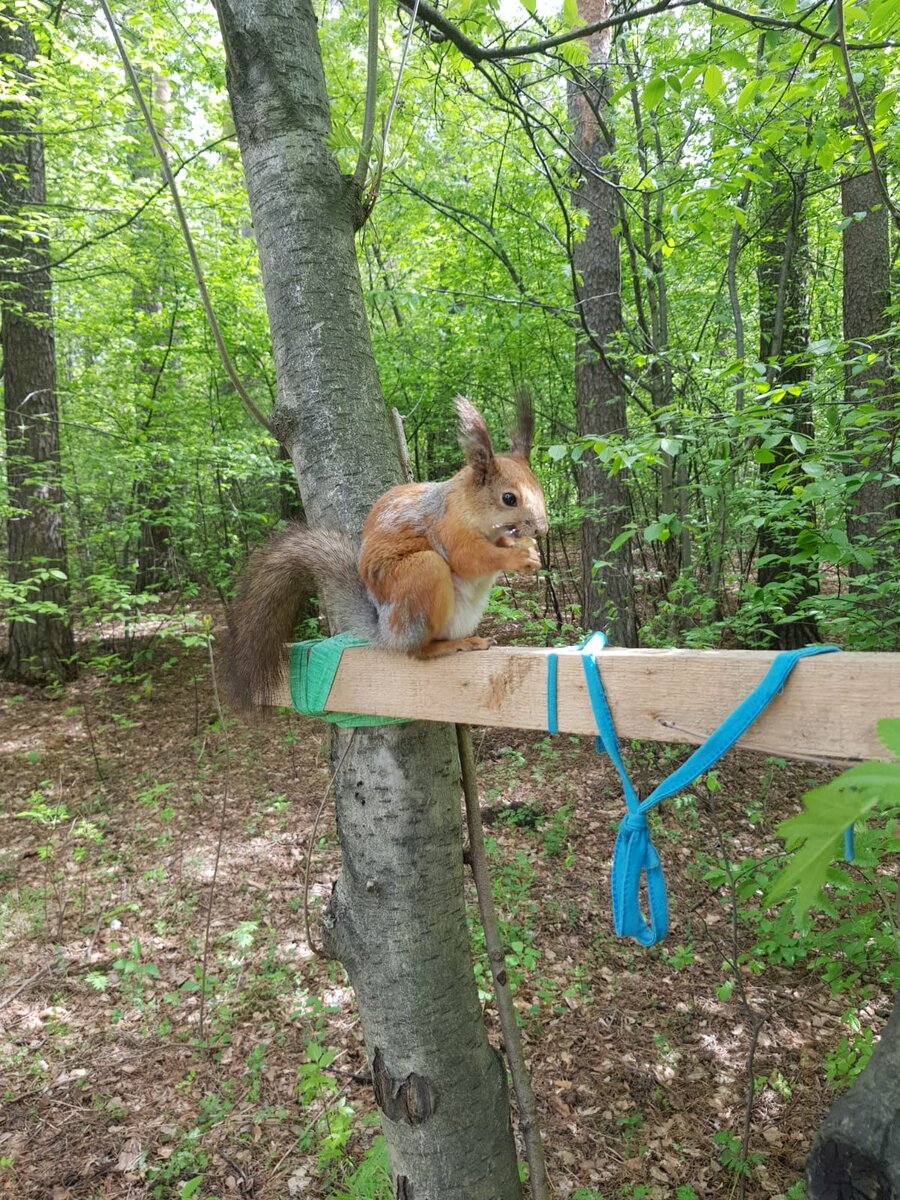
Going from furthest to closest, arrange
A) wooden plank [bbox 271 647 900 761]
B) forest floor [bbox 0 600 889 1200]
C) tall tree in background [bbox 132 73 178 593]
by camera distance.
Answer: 1. tall tree in background [bbox 132 73 178 593]
2. forest floor [bbox 0 600 889 1200]
3. wooden plank [bbox 271 647 900 761]

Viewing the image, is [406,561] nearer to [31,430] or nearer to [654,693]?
[654,693]

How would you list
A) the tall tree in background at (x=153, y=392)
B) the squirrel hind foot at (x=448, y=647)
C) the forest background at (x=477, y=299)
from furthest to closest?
the tall tree in background at (x=153, y=392)
the forest background at (x=477, y=299)
the squirrel hind foot at (x=448, y=647)

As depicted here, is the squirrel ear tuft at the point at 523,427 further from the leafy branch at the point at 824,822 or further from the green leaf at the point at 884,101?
the green leaf at the point at 884,101

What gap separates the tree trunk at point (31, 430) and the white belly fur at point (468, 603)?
5.81 meters

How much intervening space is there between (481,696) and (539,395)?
22.0 feet

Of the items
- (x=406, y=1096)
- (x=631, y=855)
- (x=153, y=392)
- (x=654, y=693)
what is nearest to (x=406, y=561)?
(x=654, y=693)

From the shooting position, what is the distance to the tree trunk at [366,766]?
1681 millimetres

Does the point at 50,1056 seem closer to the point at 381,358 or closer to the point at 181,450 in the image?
the point at 181,450

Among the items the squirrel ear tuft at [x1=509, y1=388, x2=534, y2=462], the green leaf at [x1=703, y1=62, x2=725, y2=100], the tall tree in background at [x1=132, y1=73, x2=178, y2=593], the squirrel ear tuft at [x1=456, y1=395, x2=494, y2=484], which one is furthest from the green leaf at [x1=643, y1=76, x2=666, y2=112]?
the tall tree in background at [x1=132, y1=73, x2=178, y2=593]

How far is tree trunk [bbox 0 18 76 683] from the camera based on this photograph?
21.1 feet

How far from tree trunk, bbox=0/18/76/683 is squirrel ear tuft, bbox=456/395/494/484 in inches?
231

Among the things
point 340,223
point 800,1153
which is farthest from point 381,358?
point 800,1153

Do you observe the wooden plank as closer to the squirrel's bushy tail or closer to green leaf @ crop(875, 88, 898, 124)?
the squirrel's bushy tail

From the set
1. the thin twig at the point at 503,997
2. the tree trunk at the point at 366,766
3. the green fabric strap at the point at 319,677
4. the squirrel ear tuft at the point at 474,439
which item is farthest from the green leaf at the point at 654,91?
the thin twig at the point at 503,997
